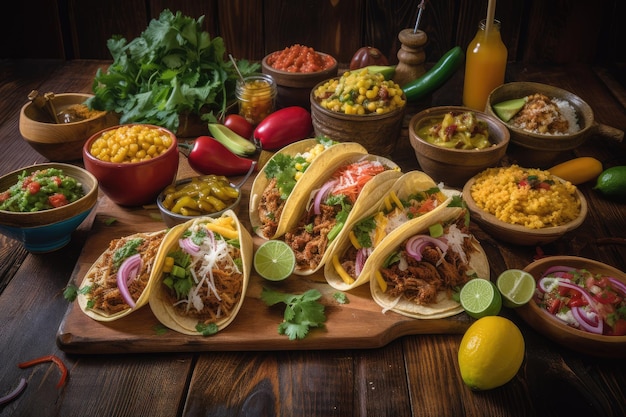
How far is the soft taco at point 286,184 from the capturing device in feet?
10.7

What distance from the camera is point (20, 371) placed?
2529mm

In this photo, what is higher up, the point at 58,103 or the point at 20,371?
the point at 58,103

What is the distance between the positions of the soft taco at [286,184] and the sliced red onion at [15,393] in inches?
56.2

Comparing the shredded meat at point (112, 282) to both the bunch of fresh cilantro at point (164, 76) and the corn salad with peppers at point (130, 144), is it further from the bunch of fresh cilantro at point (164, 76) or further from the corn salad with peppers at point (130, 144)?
the bunch of fresh cilantro at point (164, 76)

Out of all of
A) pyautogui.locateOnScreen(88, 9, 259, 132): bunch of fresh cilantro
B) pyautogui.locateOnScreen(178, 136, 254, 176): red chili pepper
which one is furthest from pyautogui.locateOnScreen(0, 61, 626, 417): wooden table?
pyautogui.locateOnScreen(88, 9, 259, 132): bunch of fresh cilantro

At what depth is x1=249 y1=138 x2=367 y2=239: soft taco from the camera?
3.25 meters

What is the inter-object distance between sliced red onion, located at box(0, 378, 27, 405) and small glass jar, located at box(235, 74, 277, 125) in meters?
2.63

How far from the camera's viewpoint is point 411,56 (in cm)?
472

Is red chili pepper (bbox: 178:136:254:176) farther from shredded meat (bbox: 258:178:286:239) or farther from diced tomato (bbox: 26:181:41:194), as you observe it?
diced tomato (bbox: 26:181:41:194)

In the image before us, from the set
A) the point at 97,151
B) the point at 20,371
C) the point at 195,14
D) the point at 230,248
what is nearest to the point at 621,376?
the point at 230,248

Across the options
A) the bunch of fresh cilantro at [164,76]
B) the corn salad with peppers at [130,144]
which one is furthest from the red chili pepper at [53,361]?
the bunch of fresh cilantro at [164,76]

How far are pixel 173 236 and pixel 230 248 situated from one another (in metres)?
0.30

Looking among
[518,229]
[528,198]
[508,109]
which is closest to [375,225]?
[518,229]

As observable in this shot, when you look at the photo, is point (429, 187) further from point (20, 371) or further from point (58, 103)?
point (58, 103)
